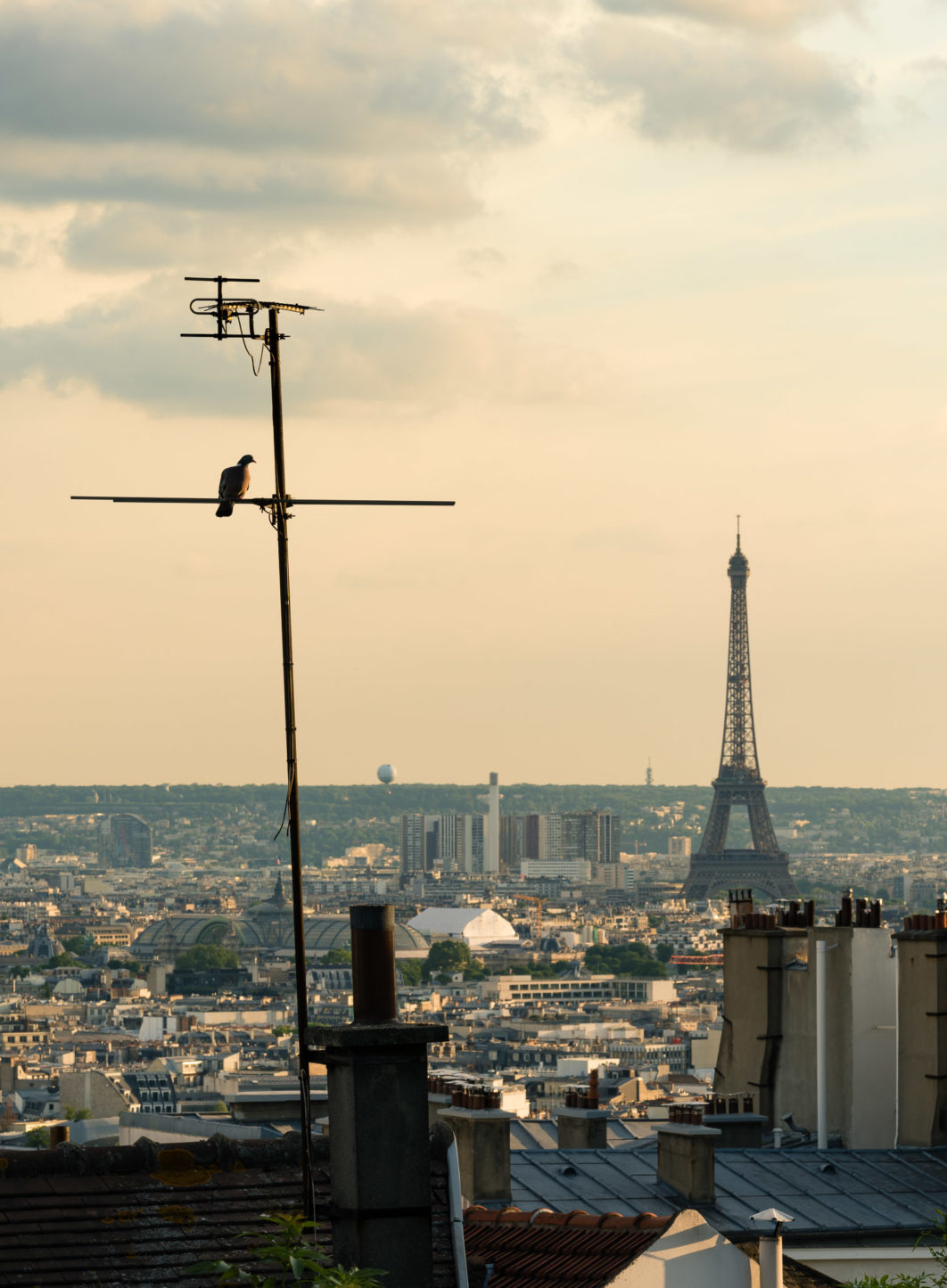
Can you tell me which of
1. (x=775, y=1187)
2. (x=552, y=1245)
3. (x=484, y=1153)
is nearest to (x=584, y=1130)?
(x=775, y=1187)

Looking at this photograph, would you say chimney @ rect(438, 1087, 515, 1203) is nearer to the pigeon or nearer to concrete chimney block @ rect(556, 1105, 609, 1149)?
concrete chimney block @ rect(556, 1105, 609, 1149)

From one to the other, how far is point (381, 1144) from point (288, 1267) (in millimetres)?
525

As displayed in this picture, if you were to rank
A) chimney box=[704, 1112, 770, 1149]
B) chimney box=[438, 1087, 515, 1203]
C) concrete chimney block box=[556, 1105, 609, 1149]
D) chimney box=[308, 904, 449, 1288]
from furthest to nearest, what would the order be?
1. chimney box=[704, 1112, 770, 1149]
2. concrete chimney block box=[556, 1105, 609, 1149]
3. chimney box=[438, 1087, 515, 1203]
4. chimney box=[308, 904, 449, 1288]

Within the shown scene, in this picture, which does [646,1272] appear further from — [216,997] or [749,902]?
[216,997]

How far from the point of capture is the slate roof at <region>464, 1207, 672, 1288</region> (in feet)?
37.5

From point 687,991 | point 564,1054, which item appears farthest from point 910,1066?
point 687,991

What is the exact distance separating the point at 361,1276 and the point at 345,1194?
0.58 meters

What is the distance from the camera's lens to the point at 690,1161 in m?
15.1

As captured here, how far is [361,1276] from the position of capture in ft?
28.0

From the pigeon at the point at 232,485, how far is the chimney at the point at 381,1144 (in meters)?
1.89

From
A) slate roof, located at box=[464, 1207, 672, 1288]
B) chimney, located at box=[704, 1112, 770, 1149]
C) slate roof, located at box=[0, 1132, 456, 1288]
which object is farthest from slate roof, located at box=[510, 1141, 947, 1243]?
slate roof, located at box=[0, 1132, 456, 1288]

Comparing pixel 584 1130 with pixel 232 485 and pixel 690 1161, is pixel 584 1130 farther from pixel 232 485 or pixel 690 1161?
pixel 232 485

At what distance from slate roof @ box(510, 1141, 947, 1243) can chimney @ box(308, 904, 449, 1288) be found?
531cm

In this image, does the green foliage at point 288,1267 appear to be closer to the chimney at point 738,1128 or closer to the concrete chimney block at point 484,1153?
the concrete chimney block at point 484,1153
